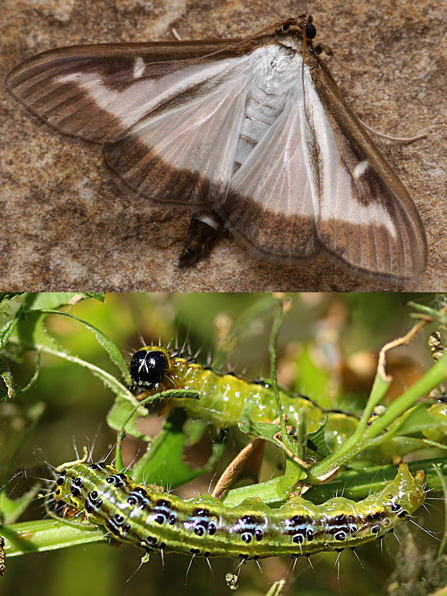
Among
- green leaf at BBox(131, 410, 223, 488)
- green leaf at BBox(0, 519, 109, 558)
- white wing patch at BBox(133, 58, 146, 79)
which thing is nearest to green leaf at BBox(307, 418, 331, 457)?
green leaf at BBox(131, 410, 223, 488)

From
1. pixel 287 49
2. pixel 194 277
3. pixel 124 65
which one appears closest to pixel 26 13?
pixel 124 65

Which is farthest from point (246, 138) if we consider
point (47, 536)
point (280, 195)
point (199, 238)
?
point (47, 536)

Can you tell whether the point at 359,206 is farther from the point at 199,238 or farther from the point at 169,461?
the point at 169,461

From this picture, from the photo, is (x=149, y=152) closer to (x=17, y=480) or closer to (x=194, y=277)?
(x=194, y=277)

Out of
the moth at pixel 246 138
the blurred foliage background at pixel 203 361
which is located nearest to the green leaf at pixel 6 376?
the blurred foliage background at pixel 203 361

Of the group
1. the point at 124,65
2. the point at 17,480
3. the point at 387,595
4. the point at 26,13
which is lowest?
the point at 387,595

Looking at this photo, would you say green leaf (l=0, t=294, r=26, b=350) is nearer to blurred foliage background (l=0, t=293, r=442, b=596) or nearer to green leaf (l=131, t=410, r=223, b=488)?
blurred foliage background (l=0, t=293, r=442, b=596)
